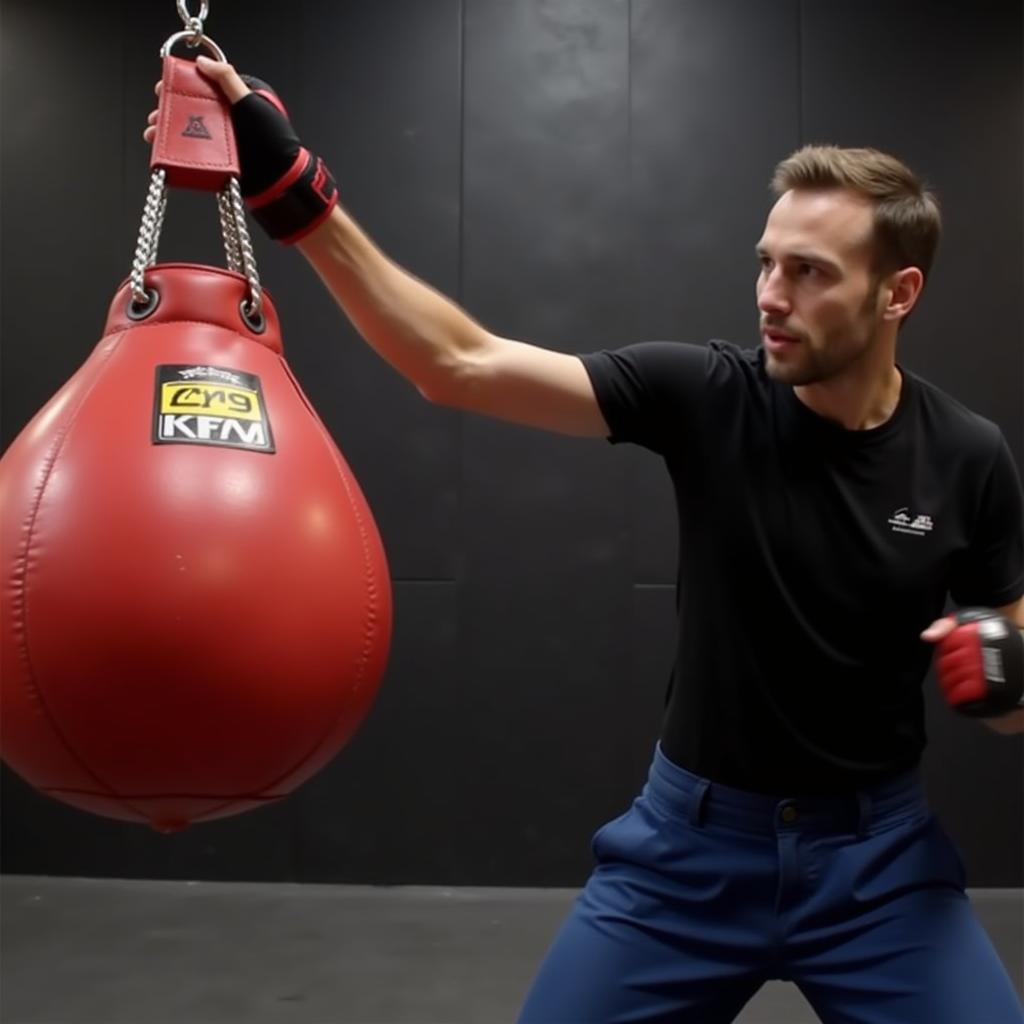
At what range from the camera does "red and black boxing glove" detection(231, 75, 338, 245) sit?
3.85 ft

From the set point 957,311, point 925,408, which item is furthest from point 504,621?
point 925,408

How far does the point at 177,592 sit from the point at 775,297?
78cm

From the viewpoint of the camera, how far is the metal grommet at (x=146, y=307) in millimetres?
1142

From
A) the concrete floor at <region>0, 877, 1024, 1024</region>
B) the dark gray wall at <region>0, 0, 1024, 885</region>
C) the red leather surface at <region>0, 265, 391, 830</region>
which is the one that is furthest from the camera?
the dark gray wall at <region>0, 0, 1024, 885</region>

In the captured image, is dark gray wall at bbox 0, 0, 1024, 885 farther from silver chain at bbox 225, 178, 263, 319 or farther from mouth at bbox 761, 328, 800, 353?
silver chain at bbox 225, 178, 263, 319

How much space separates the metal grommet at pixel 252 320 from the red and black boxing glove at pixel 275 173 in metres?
0.08

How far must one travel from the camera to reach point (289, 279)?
336 cm

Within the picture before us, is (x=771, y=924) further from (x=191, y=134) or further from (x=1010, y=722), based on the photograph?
(x=191, y=134)

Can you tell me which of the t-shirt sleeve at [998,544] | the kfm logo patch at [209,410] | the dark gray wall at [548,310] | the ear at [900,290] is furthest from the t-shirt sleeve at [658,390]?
the dark gray wall at [548,310]

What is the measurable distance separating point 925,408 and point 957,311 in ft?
6.99

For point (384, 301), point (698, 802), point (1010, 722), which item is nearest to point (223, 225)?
point (384, 301)

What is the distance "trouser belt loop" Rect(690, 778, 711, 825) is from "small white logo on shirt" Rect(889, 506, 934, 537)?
0.38 metres

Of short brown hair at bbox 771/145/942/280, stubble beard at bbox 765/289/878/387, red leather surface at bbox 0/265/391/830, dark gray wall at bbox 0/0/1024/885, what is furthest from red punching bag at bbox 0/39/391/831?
dark gray wall at bbox 0/0/1024/885

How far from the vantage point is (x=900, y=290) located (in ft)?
4.59
